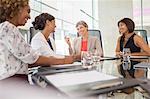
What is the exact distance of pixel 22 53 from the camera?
3.96ft

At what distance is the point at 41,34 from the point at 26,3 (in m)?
0.83

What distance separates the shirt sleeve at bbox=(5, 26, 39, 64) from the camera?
46.4 inches

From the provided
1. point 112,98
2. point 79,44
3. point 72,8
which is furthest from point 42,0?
point 112,98

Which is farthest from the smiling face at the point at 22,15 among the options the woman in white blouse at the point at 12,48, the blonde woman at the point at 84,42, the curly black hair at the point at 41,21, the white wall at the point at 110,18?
the white wall at the point at 110,18

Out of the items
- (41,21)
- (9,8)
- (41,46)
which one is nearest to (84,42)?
(41,21)

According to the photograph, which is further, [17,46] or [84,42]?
[84,42]

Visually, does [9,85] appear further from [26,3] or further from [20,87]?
[26,3]

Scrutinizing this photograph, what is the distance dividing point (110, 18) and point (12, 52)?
385 cm

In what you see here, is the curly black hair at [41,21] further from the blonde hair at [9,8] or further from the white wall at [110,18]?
the white wall at [110,18]

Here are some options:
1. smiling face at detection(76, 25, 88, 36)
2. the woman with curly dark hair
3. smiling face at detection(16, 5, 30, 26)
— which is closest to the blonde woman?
smiling face at detection(76, 25, 88, 36)

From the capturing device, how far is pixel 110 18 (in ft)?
15.8

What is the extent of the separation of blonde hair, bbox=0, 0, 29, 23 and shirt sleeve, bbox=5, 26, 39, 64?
0.15 m

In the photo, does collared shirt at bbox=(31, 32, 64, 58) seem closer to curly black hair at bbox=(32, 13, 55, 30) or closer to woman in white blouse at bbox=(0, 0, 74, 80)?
curly black hair at bbox=(32, 13, 55, 30)

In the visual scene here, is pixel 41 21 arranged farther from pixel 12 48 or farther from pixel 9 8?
pixel 12 48
